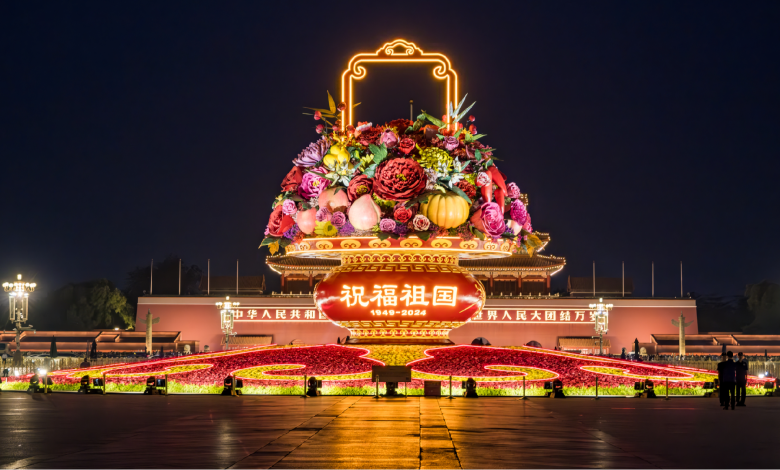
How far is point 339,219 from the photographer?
21.9 metres

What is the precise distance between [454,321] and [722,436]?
928 centimetres

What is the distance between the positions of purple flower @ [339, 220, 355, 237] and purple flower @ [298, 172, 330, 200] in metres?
0.94

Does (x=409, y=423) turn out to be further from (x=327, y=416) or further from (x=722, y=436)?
(x=722, y=436)

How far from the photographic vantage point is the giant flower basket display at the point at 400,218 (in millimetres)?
21500

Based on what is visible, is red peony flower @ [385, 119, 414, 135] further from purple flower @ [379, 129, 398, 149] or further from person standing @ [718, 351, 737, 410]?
person standing @ [718, 351, 737, 410]

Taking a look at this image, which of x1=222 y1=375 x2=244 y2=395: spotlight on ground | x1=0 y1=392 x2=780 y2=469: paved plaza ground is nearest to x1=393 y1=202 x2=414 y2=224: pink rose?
x1=0 y1=392 x2=780 y2=469: paved plaza ground

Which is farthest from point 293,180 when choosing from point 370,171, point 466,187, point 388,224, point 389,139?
point 466,187

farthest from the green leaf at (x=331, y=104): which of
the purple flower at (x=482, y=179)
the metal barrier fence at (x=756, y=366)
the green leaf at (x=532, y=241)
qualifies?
the metal barrier fence at (x=756, y=366)

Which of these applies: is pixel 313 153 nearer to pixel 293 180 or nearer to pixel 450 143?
pixel 293 180

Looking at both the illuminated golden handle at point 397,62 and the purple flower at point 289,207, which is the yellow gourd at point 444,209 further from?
the illuminated golden handle at point 397,62

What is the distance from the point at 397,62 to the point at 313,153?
3018mm

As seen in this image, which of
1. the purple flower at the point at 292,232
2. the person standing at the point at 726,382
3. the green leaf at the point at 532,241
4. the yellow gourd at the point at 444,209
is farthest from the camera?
the green leaf at the point at 532,241

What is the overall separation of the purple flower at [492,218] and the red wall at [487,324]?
1523 inches

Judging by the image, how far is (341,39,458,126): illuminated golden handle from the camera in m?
23.8
